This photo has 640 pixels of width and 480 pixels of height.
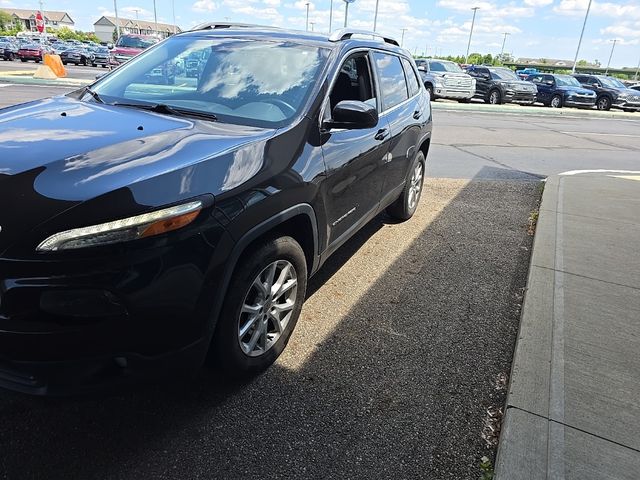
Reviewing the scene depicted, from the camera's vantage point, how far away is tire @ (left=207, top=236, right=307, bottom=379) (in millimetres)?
2426

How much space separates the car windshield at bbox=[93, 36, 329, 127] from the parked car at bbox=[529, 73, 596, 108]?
2589cm

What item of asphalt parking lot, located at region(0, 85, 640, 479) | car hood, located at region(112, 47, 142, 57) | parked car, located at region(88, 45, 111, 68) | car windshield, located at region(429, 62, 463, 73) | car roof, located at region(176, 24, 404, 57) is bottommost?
parked car, located at region(88, 45, 111, 68)

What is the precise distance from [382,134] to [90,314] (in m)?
2.80

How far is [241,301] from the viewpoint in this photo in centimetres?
245

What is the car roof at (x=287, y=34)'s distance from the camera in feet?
11.8

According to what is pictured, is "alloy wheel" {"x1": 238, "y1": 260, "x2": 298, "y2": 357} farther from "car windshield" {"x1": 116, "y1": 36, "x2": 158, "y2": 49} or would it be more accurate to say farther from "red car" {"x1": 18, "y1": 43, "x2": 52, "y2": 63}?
"red car" {"x1": 18, "y1": 43, "x2": 52, "y2": 63}

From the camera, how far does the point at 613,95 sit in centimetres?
2645

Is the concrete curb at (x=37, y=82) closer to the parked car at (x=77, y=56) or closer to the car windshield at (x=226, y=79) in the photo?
the car windshield at (x=226, y=79)

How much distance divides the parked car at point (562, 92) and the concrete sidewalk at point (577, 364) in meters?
23.1

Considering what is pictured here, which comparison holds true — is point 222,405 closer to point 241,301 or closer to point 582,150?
point 241,301

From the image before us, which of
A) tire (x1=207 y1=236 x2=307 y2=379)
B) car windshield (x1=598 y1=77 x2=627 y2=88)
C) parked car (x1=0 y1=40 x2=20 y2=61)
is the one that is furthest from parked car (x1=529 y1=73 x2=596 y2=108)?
parked car (x1=0 y1=40 x2=20 y2=61)

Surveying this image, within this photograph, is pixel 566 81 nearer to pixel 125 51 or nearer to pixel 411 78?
pixel 125 51

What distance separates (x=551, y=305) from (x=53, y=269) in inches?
128

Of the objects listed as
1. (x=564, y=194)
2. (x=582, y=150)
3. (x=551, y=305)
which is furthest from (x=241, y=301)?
(x=582, y=150)
